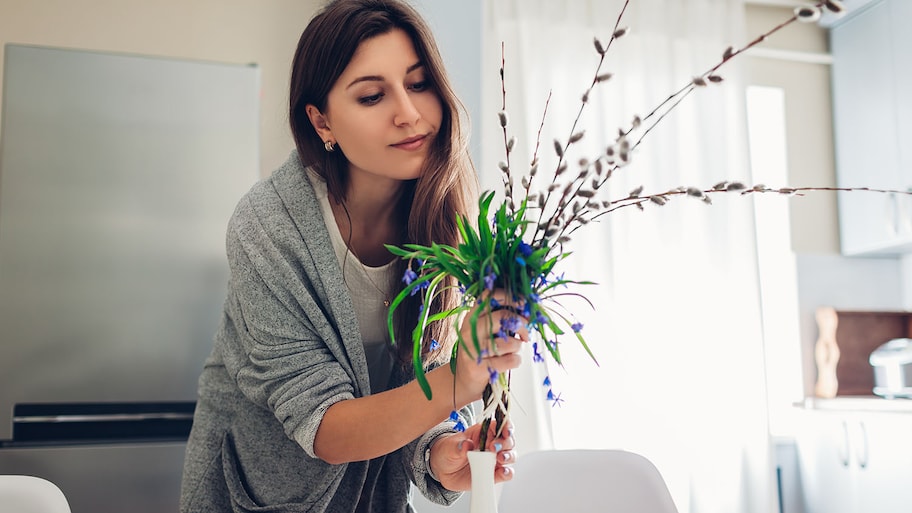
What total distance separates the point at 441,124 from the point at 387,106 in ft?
0.28

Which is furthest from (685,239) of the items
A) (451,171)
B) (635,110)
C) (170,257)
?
(451,171)

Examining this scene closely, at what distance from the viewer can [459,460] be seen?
101 centimetres

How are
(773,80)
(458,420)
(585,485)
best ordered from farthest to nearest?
(773,80), (585,485), (458,420)

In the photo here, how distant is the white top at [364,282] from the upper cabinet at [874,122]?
2.60 metres

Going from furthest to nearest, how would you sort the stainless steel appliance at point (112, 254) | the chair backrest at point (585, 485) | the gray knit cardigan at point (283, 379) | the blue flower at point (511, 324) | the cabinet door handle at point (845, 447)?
the cabinet door handle at point (845, 447), the stainless steel appliance at point (112, 254), the chair backrest at point (585, 485), the gray knit cardigan at point (283, 379), the blue flower at point (511, 324)

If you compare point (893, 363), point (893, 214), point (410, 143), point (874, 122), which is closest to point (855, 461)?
point (893, 363)

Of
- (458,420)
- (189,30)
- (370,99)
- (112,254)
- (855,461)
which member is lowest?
(855,461)

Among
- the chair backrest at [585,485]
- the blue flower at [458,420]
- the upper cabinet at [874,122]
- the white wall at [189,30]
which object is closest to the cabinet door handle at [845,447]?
the upper cabinet at [874,122]

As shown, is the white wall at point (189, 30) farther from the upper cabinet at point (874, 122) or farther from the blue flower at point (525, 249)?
the upper cabinet at point (874, 122)

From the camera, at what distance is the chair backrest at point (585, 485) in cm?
129

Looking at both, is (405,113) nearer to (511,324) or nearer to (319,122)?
(319,122)

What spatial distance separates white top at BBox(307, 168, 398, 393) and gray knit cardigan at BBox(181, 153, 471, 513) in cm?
3

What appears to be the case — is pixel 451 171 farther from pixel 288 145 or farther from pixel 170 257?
pixel 288 145

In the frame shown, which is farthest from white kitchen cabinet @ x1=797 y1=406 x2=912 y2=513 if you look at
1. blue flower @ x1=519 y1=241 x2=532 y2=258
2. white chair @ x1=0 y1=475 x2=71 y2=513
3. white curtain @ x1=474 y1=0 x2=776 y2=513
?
white chair @ x1=0 y1=475 x2=71 y2=513
